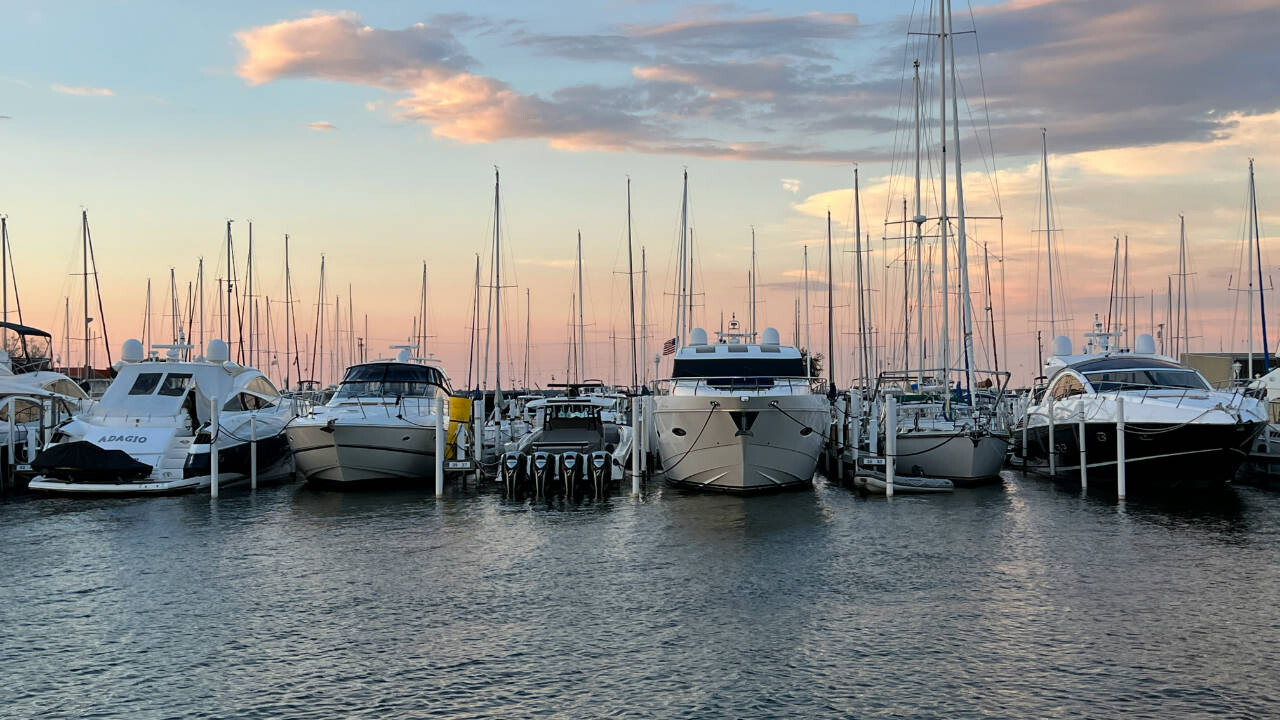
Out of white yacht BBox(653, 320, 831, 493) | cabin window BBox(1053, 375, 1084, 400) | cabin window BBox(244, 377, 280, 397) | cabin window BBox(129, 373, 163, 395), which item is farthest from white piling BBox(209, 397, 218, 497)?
cabin window BBox(1053, 375, 1084, 400)

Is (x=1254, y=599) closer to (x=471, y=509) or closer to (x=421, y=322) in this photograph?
(x=471, y=509)

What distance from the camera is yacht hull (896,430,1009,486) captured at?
99.1 ft

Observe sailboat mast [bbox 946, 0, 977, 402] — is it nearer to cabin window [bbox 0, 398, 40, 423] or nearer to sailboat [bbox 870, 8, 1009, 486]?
sailboat [bbox 870, 8, 1009, 486]

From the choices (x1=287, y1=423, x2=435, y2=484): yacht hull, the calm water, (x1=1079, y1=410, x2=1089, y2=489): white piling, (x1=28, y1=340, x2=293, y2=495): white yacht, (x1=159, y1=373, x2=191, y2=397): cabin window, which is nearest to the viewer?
the calm water

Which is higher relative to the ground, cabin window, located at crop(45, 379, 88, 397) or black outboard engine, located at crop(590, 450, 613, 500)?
cabin window, located at crop(45, 379, 88, 397)

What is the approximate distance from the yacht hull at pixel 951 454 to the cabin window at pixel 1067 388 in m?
2.28

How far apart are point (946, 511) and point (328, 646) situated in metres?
15.8

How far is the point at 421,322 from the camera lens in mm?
62875

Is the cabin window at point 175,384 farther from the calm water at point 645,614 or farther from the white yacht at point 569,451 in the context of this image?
the white yacht at point 569,451

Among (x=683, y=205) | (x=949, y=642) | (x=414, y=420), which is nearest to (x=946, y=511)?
(x=949, y=642)

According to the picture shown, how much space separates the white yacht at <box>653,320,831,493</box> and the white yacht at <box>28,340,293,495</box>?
38.2 ft

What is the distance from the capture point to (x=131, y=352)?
31.7 metres

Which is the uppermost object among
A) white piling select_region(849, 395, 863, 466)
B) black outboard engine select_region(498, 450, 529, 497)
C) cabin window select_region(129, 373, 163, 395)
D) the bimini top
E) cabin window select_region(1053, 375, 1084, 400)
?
the bimini top

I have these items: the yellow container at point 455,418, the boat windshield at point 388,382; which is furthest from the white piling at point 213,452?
the yellow container at point 455,418
